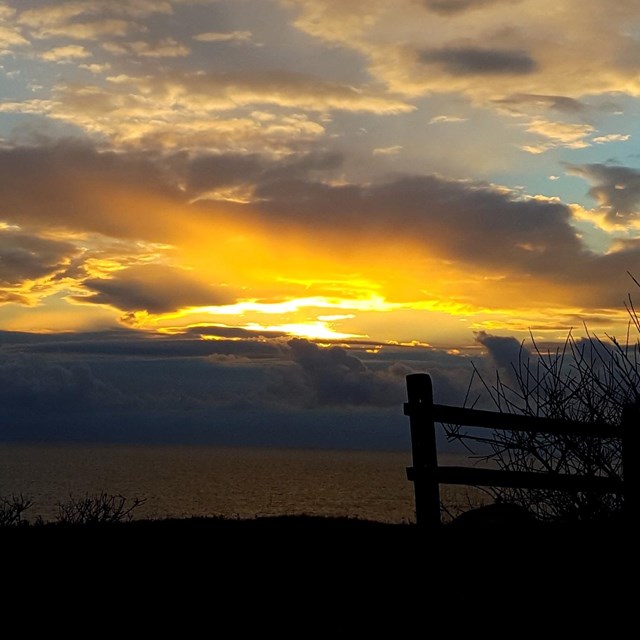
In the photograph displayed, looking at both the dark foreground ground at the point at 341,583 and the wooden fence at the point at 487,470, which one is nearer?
the dark foreground ground at the point at 341,583

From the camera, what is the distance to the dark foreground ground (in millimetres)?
8242

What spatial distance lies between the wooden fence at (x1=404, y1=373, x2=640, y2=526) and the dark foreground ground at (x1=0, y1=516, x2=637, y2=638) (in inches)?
18.0

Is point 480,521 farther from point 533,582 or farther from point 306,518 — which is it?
point 306,518

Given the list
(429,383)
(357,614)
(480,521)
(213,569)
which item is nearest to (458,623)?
(357,614)

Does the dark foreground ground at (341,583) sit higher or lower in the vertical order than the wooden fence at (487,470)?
lower

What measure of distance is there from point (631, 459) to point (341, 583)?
356cm

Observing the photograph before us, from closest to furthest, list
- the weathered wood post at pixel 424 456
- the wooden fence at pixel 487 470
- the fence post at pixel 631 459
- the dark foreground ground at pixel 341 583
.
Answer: the dark foreground ground at pixel 341 583 < the fence post at pixel 631 459 < the wooden fence at pixel 487 470 < the weathered wood post at pixel 424 456

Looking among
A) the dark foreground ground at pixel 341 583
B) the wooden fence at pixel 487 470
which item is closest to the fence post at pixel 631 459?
the wooden fence at pixel 487 470

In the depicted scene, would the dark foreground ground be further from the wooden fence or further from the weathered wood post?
the wooden fence

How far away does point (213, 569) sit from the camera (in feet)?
35.0

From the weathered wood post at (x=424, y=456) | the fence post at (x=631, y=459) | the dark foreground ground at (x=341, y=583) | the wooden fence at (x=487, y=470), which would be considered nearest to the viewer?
the dark foreground ground at (x=341, y=583)

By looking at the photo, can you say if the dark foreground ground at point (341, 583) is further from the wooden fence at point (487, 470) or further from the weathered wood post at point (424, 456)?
the wooden fence at point (487, 470)

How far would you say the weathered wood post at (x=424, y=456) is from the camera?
9562mm

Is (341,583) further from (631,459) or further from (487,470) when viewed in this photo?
(631,459)
